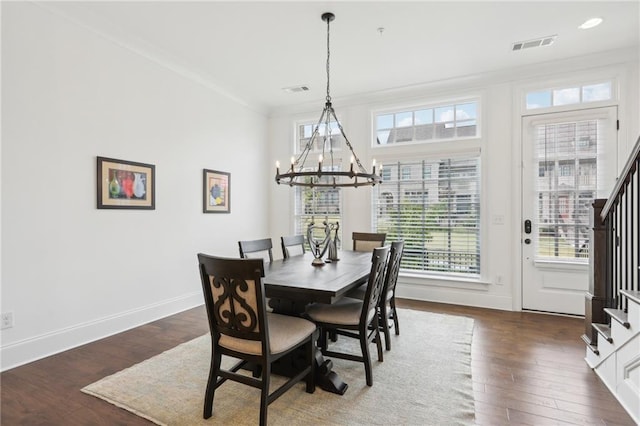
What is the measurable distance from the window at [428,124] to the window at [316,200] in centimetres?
73

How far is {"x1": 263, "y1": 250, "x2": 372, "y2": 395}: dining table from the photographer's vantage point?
221cm

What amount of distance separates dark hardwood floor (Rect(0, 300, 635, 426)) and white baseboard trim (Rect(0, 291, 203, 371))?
3.4 inches

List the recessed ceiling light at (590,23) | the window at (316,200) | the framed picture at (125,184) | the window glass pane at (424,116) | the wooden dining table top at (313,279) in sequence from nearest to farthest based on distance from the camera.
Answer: the wooden dining table top at (313,279), the recessed ceiling light at (590,23), the framed picture at (125,184), the window glass pane at (424,116), the window at (316,200)

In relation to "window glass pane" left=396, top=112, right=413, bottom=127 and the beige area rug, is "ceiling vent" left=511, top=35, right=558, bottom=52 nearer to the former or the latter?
"window glass pane" left=396, top=112, right=413, bottom=127

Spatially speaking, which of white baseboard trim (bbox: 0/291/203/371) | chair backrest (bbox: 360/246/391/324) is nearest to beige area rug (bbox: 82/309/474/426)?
chair backrest (bbox: 360/246/391/324)

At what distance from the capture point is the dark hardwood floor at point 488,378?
2.07m

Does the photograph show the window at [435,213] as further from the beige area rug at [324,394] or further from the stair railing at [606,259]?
the beige area rug at [324,394]

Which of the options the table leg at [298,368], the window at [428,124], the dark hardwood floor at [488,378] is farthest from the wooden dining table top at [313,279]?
the window at [428,124]

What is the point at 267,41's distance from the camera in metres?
3.58

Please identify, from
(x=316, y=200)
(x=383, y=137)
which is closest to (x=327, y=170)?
(x=316, y=200)

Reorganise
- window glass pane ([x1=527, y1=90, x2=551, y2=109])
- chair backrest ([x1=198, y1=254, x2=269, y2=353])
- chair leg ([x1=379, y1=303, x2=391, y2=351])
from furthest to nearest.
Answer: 1. window glass pane ([x1=527, y1=90, x2=551, y2=109])
2. chair leg ([x1=379, y1=303, x2=391, y2=351])
3. chair backrest ([x1=198, y1=254, x2=269, y2=353])

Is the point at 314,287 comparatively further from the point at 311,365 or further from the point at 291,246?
the point at 291,246

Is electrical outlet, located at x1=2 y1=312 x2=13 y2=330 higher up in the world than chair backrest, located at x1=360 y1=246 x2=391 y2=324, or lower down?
lower down

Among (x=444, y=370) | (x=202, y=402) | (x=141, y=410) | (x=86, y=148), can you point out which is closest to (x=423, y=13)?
(x=444, y=370)
